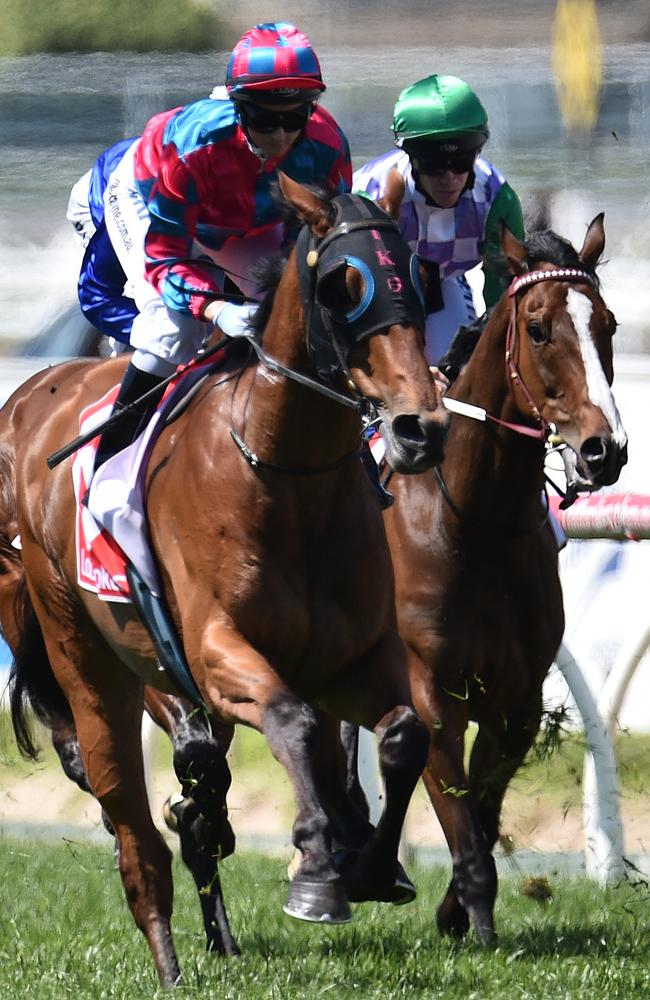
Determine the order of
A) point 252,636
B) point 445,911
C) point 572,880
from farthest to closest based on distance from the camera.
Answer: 1. point 572,880
2. point 445,911
3. point 252,636

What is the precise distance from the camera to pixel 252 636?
13.2ft

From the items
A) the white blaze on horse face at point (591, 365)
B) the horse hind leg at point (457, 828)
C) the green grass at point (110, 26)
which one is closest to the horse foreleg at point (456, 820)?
the horse hind leg at point (457, 828)

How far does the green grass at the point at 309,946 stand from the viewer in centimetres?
409

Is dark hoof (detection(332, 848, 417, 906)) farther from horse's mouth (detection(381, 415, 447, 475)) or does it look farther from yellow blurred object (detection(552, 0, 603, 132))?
yellow blurred object (detection(552, 0, 603, 132))

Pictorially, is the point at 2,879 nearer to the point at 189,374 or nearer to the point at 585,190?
the point at 189,374

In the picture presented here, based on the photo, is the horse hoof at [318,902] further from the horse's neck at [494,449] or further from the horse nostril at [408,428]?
the horse's neck at [494,449]

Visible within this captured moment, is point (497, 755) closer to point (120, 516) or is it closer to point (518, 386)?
point (518, 386)

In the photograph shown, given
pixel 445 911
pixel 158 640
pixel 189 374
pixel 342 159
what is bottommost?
pixel 445 911

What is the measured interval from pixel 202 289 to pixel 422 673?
1.34m

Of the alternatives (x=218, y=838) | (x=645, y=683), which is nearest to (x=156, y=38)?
(x=645, y=683)

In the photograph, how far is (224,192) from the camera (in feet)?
14.8

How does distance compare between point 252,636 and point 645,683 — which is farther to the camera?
point 645,683

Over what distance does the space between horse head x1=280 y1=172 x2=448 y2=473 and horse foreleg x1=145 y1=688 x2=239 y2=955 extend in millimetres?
1009

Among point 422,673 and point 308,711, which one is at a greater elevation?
point 308,711
